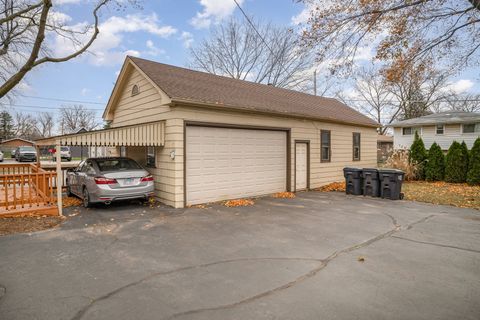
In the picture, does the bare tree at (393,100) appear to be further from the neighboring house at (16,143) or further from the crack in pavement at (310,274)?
the neighboring house at (16,143)

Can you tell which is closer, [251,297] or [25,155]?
[251,297]

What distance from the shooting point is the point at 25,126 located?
2308 inches

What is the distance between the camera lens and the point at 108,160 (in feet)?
28.6

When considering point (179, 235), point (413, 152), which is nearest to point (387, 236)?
point (179, 235)

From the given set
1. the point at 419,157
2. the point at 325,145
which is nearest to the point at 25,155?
the point at 325,145

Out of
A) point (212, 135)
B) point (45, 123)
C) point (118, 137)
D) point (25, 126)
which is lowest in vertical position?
point (118, 137)

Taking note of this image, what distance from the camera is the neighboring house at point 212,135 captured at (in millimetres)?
8461

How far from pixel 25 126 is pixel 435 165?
7115 cm

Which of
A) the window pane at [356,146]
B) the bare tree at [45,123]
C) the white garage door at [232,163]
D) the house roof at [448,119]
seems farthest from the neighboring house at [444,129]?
the bare tree at [45,123]

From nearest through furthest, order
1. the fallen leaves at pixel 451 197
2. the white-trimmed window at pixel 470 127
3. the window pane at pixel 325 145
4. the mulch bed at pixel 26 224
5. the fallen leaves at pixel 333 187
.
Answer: the mulch bed at pixel 26 224 < the fallen leaves at pixel 451 197 < the fallen leaves at pixel 333 187 < the window pane at pixel 325 145 < the white-trimmed window at pixel 470 127

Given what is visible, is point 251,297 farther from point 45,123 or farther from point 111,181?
point 45,123

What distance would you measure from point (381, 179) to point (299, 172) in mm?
3302

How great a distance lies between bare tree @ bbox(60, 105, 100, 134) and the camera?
57.6 m

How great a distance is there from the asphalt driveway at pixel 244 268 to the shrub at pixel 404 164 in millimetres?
9586
